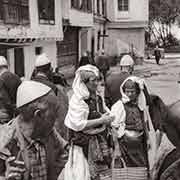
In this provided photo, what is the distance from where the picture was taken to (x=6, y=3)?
1533 cm

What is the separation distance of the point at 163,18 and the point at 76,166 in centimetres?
5819

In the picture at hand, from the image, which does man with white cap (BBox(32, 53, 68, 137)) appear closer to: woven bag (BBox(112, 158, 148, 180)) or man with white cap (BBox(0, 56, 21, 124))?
man with white cap (BBox(0, 56, 21, 124))

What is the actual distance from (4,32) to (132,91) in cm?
981

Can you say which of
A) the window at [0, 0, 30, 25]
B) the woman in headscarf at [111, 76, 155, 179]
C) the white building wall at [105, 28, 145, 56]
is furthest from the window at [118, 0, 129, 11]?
the woman in headscarf at [111, 76, 155, 179]

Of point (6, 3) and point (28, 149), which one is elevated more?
point (6, 3)

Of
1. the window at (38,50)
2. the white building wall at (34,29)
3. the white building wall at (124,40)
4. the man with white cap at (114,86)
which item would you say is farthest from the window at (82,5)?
the man with white cap at (114,86)

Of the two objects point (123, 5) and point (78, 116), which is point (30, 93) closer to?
point (78, 116)

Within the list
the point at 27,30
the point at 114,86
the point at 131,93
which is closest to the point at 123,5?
the point at 27,30

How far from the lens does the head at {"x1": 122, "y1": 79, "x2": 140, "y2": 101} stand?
5.89 metres

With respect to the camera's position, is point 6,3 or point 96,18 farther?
point 96,18

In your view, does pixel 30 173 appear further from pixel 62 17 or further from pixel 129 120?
pixel 62 17

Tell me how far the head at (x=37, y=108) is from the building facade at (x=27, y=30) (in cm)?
1255

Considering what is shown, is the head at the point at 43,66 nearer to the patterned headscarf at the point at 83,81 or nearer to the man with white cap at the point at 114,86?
the man with white cap at the point at 114,86

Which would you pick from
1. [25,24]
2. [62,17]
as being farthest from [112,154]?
[62,17]
